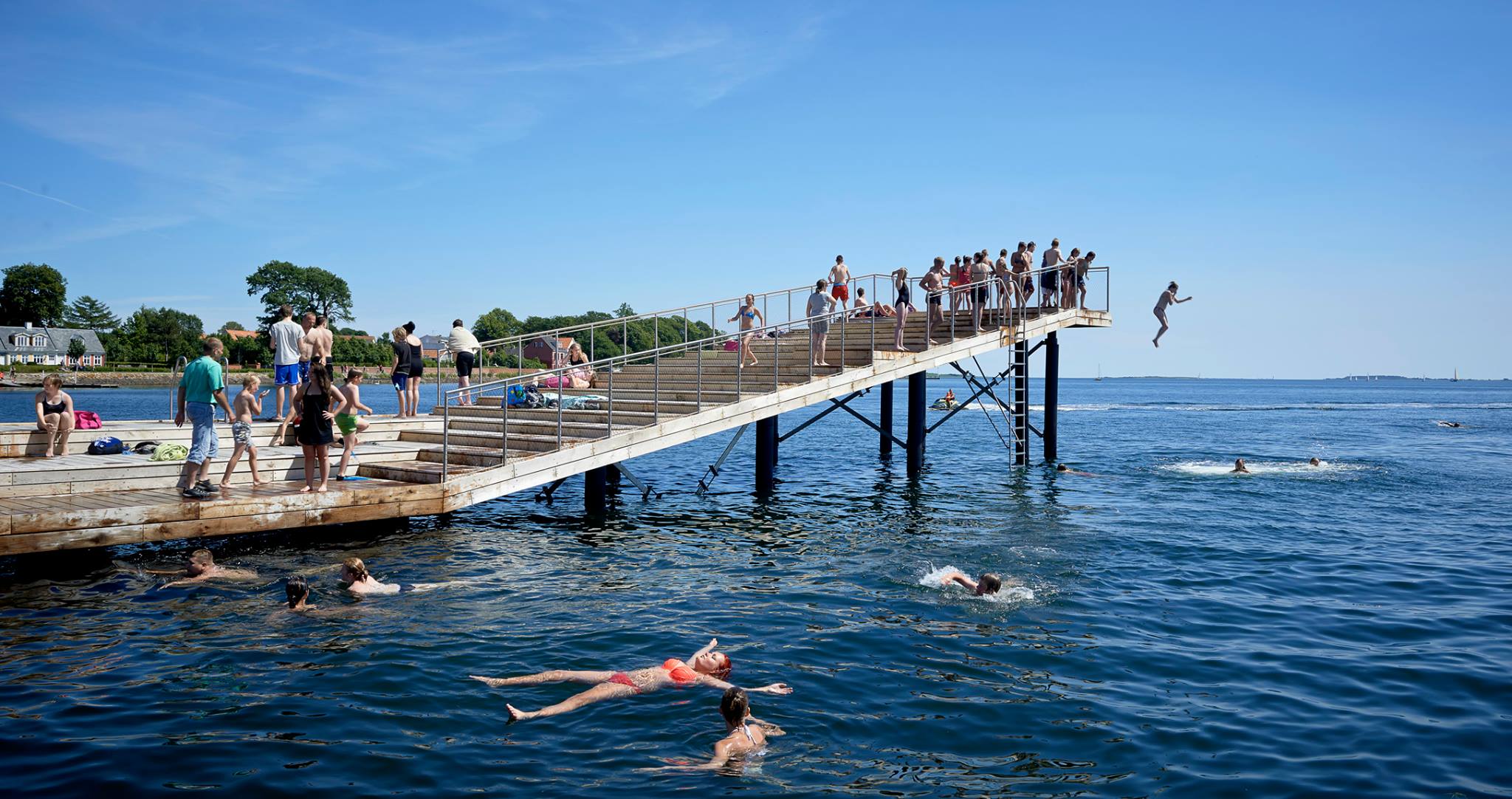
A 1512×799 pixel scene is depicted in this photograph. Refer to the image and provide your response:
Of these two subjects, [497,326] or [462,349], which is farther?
[497,326]

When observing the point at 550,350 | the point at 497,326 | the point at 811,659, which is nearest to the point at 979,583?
the point at 811,659

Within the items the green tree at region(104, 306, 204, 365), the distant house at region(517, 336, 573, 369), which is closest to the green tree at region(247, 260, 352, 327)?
the green tree at region(104, 306, 204, 365)

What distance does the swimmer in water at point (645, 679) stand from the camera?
28.1 ft

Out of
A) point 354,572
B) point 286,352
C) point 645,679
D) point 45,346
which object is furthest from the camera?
point 45,346

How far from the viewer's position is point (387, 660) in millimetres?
9289

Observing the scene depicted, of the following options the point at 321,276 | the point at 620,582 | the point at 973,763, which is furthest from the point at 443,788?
the point at 321,276

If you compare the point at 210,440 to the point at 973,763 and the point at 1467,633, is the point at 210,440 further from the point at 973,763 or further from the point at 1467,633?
the point at 1467,633

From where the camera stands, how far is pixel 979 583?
12.6 m

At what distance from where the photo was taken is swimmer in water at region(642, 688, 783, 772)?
23.7 feet

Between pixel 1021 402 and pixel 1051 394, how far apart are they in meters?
2.36

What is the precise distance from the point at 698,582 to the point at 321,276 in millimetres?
154086

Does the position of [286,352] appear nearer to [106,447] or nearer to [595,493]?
[106,447]

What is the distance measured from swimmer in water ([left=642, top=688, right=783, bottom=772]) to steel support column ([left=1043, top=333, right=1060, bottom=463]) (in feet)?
74.1

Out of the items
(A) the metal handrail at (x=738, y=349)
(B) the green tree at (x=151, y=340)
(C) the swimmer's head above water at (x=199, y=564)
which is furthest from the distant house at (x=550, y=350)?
(B) the green tree at (x=151, y=340)
